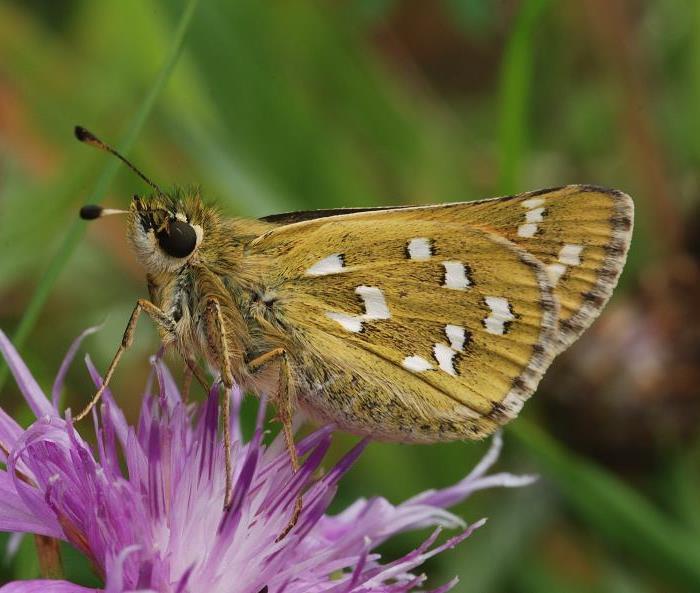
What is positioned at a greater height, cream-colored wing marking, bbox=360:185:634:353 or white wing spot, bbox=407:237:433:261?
cream-colored wing marking, bbox=360:185:634:353

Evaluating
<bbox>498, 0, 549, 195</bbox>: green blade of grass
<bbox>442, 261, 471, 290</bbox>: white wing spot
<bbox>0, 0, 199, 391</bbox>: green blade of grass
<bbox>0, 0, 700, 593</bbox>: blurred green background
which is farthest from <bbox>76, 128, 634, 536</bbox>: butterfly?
<bbox>498, 0, 549, 195</bbox>: green blade of grass

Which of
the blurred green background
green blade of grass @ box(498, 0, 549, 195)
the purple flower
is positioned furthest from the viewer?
the blurred green background

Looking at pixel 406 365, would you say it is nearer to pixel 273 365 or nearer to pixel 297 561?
pixel 273 365

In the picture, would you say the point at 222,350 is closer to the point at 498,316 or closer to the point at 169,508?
the point at 169,508

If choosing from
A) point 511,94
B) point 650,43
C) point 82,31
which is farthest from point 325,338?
point 650,43

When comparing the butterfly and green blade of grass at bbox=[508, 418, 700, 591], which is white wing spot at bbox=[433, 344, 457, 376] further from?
green blade of grass at bbox=[508, 418, 700, 591]

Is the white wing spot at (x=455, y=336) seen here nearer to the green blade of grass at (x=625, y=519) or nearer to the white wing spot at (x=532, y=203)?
the white wing spot at (x=532, y=203)

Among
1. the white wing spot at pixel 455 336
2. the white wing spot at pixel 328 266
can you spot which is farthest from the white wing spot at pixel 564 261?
the white wing spot at pixel 328 266

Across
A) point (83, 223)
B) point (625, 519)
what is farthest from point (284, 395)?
point (625, 519)
